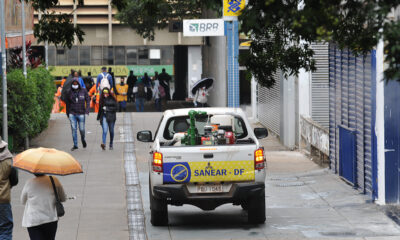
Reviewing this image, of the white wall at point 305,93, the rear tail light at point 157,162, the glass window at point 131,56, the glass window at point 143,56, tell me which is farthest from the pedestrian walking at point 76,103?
the glass window at point 131,56

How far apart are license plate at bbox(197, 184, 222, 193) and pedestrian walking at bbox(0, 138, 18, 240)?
9.59 feet

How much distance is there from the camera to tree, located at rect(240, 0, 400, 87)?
22.0 ft

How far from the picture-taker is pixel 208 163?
40.1 feet

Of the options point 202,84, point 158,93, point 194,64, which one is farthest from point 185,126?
point 194,64

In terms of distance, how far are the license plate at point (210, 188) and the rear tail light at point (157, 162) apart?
0.60 m

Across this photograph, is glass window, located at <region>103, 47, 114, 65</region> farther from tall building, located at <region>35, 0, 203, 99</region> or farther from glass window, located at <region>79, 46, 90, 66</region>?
glass window, located at <region>79, 46, 90, 66</region>

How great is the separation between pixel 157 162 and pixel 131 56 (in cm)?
4305

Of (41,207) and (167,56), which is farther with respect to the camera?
(167,56)

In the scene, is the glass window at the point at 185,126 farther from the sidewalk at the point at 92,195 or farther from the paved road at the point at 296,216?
the sidewalk at the point at 92,195

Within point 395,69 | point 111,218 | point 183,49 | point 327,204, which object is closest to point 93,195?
point 111,218

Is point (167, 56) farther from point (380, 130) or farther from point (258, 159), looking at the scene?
point (258, 159)

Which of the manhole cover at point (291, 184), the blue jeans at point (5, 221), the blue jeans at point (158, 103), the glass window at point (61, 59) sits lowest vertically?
the manhole cover at point (291, 184)

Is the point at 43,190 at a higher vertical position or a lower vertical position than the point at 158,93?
lower

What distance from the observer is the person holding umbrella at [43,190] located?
9.36 meters
